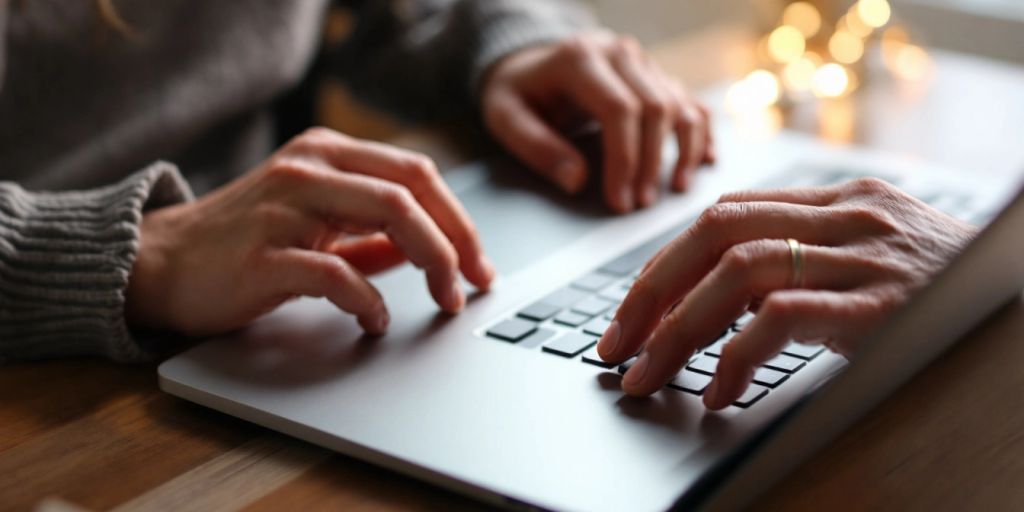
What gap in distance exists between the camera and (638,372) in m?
0.50

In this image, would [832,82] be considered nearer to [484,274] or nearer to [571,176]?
[571,176]

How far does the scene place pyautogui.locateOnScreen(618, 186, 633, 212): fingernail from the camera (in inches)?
31.2

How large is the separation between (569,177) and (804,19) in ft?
1.53

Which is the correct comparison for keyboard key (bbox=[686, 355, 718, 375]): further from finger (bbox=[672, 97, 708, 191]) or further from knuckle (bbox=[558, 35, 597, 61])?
knuckle (bbox=[558, 35, 597, 61])

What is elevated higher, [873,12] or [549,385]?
[873,12]

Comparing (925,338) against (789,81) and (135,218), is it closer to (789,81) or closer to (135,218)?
(135,218)

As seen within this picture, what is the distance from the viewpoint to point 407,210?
0.62 m

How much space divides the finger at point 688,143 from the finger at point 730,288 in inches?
13.4

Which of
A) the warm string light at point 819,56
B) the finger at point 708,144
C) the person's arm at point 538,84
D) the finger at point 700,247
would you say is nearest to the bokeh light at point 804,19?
the warm string light at point 819,56

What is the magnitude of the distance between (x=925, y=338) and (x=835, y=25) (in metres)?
0.72

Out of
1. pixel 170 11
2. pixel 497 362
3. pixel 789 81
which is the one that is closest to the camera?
pixel 497 362

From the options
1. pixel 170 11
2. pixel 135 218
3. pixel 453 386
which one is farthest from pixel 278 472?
pixel 170 11

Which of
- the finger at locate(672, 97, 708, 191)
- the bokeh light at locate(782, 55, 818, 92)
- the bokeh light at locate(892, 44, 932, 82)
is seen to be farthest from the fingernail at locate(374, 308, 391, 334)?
the bokeh light at locate(892, 44, 932, 82)

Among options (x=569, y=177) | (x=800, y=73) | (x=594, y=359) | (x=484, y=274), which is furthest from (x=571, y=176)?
(x=800, y=73)
